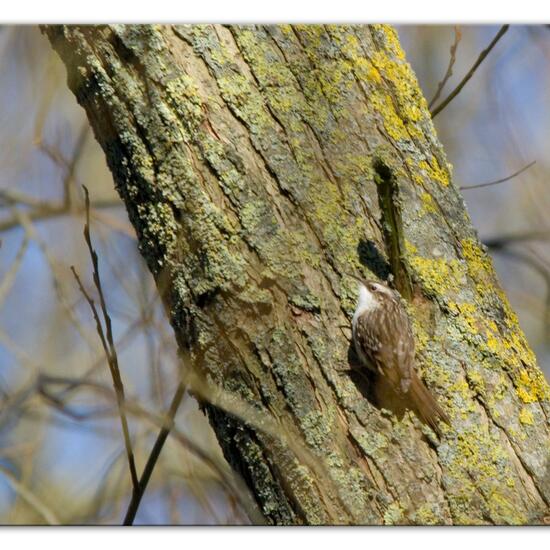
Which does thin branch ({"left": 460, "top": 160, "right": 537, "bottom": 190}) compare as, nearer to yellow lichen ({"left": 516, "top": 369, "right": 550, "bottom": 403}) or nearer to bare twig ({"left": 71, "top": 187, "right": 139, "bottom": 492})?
yellow lichen ({"left": 516, "top": 369, "right": 550, "bottom": 403})

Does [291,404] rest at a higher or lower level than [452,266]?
lower

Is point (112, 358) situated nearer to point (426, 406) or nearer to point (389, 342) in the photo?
point (389, 342)

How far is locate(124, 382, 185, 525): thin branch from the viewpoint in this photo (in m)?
1.73

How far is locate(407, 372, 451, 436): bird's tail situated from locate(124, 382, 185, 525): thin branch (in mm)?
556

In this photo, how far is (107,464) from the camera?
1862 mm

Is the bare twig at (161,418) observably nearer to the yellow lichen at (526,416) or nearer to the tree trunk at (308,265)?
the tree trunk at (308,265)

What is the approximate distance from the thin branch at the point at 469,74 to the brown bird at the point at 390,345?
2.74 ft

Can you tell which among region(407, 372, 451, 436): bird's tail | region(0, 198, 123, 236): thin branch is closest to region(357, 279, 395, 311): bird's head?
region(407, 372, 451, 436): bird's tail

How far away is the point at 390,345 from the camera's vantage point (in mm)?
1584

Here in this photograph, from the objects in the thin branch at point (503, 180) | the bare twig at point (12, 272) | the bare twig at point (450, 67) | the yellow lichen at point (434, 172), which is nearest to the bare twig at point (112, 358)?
the bare twig at point (12, 272)
